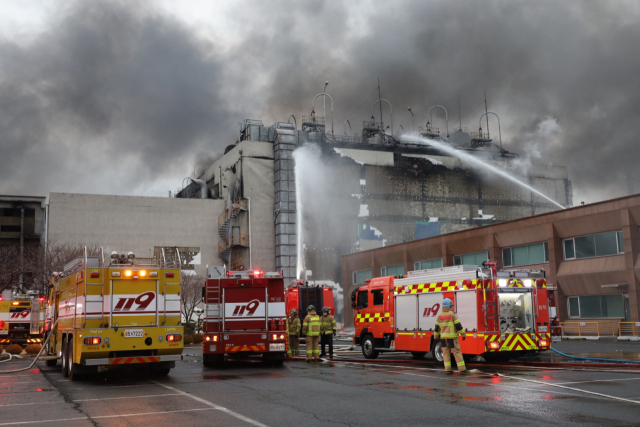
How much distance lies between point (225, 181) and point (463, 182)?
80.2 feet

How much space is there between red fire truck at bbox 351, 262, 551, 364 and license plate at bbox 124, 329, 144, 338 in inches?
298

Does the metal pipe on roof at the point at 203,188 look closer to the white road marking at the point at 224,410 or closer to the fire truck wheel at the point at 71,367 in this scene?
the fire truck wheel at the point at 71,367

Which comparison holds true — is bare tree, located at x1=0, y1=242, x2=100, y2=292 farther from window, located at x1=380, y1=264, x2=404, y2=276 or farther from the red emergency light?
the red emergency light

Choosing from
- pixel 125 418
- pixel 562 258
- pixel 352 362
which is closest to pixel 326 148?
pixel 562 258

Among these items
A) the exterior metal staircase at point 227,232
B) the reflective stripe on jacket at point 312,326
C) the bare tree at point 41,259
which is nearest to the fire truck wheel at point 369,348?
the reflective stripe on jacket at point 312,326

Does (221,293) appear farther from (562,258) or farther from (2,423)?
(562,258)

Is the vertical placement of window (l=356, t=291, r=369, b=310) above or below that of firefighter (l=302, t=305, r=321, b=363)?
above

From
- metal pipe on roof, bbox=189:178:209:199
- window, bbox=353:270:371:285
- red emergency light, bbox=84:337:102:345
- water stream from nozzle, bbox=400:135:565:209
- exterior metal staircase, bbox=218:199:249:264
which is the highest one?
water stream from nozzle, bbox=400:135:565:209

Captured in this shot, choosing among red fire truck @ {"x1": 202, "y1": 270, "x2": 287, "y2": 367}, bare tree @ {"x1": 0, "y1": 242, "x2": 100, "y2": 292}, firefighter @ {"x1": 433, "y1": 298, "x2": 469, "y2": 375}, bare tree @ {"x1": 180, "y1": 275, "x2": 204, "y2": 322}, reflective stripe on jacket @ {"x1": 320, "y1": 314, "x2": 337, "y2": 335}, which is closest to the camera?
firefighter @ {"x1": 433, "y1": 298, "x2": 469, "y2": 375}

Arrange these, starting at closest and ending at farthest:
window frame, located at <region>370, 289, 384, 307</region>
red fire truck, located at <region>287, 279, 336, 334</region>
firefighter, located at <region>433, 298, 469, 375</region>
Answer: firefighter, located at <region>433, 298, 469, 375</region> < window frame, located at <region>370, 289, 384, 307</region> < red fire truck, located at <region>287, 279, 336, 334</region>

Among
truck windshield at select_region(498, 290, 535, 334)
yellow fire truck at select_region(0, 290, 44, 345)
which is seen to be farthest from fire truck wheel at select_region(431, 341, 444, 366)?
yellow fire truck at select_region(0, 290, 44, 345)

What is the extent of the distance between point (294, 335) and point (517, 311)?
8065 mm

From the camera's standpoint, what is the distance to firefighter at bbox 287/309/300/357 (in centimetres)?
2181

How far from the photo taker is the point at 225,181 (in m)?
63.2
